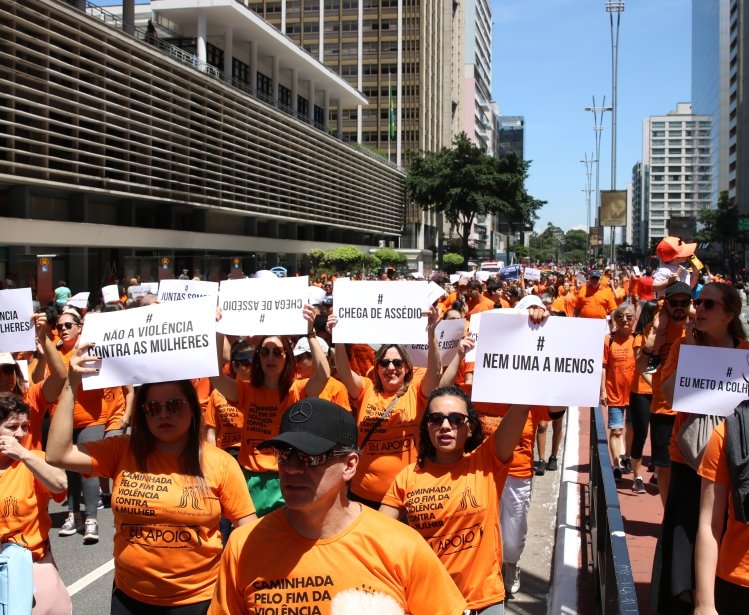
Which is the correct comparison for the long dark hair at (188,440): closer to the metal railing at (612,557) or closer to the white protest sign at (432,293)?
the metal railing at (612,557)

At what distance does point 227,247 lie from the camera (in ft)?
132

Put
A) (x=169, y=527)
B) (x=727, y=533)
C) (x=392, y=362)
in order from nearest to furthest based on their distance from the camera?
(x=727, y=533) < (x=169, y=527) < (x=392, y=362)

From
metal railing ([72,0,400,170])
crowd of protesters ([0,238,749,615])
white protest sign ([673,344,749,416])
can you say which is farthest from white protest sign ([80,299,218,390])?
metal railing ([72,0,400,170])

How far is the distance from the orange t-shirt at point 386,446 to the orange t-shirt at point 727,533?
186cm

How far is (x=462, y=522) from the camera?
3.75m

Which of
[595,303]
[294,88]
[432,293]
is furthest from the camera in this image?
[294,88]

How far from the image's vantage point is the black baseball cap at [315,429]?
8.13 feet

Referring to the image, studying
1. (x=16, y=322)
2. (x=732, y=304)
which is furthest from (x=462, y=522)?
(x=16, y=322)

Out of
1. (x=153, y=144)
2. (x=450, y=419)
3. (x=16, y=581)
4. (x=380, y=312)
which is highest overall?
(x=153, y=144)

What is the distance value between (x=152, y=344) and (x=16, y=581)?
1212 mm

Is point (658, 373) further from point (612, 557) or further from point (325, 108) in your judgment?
point (325, 108)

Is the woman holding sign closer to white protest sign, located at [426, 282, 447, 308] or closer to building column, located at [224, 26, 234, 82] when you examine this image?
white protest sign, located at [426, 282, 447, 308]

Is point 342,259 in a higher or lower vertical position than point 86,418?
higher

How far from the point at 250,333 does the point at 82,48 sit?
23.2 m
